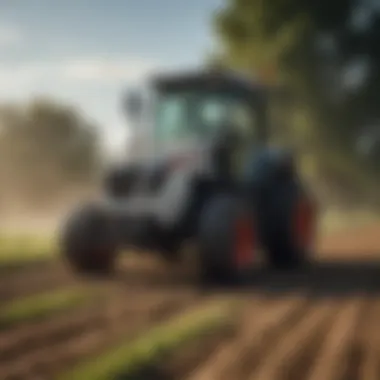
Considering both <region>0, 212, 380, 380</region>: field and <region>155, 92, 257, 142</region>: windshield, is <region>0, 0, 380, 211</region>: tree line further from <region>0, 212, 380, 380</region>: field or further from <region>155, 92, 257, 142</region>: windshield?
<region>0, 212, 380, 380</region>: field

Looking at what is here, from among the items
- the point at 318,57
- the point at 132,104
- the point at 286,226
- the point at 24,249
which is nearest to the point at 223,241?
the point at 132,104

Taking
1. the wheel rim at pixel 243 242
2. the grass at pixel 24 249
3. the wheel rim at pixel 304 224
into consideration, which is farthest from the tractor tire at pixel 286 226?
the grass at pixel 24 249

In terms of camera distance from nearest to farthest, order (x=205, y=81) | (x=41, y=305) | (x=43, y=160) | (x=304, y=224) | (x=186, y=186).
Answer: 1. (x=41, y=305)
2. (x=186, y=186)
3. (x=205, y=81)
4. (x=43, y=160)
5. (x=304, y=224)

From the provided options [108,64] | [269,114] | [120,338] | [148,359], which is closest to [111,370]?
[148,359]

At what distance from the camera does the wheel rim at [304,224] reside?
6.79 m

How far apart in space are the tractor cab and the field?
0.88 metres

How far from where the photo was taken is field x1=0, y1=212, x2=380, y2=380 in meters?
3.30

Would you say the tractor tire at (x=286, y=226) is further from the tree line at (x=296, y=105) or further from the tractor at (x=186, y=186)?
the tree line at (x=296, y=105)

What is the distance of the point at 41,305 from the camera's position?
442cm

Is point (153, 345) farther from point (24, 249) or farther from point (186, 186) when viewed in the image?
point (24, 249)

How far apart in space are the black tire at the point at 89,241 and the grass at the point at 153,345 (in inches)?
47.1

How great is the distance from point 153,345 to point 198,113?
8.02ft

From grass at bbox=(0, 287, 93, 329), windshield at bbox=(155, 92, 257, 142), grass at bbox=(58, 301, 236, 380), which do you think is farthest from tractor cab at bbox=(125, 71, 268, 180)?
grass at bbox=(58, 301, 236, 380)

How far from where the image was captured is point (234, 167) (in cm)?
589
